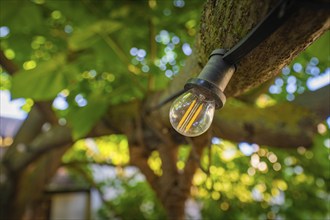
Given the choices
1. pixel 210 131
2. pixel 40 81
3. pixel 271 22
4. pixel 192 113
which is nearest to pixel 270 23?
pixel 271 22

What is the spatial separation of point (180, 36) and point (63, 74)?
0.59 metres

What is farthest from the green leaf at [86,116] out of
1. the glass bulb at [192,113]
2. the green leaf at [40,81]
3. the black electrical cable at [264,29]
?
the black electrical cable at [264,29]

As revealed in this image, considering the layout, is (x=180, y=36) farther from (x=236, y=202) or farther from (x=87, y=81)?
(x=236, y=202)

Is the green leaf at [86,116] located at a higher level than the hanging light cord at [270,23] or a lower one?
higher

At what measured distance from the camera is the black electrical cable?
0.27 m

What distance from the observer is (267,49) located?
35 centimetres

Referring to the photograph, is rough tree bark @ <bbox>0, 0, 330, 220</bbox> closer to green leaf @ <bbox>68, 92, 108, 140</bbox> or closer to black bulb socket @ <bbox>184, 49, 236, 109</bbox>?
black bulb socket @ <bbox>184, 49, 236, 109</bbox>

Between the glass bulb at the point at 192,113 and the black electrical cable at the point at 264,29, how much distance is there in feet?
0.16

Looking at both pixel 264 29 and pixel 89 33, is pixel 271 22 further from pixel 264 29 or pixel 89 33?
pixel 89 33

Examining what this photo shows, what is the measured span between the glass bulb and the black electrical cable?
50 mm

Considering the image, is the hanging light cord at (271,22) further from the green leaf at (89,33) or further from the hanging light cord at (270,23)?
the green leaf at (89,33)

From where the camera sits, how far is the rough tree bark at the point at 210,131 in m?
0.33

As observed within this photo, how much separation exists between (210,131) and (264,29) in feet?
1.64

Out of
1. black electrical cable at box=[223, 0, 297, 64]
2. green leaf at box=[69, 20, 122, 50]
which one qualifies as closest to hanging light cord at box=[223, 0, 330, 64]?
black electrical cable at box=[223, 0, 297, 64]
